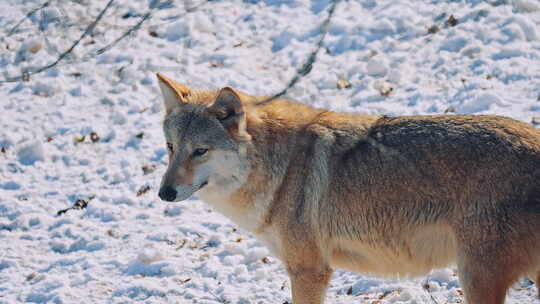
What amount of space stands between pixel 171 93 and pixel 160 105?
3.76 metres

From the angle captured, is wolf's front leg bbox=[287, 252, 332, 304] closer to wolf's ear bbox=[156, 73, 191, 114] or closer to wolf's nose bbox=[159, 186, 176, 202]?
wolf's nose bbox=[159, 186, 176, 202]

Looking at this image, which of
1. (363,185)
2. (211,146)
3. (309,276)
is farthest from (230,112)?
(309,276)

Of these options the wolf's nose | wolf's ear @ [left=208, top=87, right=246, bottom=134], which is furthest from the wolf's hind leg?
the wolf's nose

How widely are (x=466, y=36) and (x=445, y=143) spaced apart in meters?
5.10

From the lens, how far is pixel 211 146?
5.62 metres

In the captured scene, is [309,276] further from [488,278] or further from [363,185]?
[488,278]

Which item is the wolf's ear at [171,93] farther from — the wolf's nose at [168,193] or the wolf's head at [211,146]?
the wolf's nose at [168,193]

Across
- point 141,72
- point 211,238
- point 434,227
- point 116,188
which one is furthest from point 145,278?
point 141,72

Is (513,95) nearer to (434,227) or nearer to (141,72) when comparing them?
(434,227)

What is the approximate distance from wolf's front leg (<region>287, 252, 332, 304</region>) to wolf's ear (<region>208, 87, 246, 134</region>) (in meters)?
1.19

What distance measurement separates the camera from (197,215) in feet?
25.7

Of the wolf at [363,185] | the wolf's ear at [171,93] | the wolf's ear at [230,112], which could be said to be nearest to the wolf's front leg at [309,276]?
the wolf at [363,185]

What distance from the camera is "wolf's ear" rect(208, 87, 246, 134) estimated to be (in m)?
5.63

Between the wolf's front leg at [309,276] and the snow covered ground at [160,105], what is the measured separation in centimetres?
92
